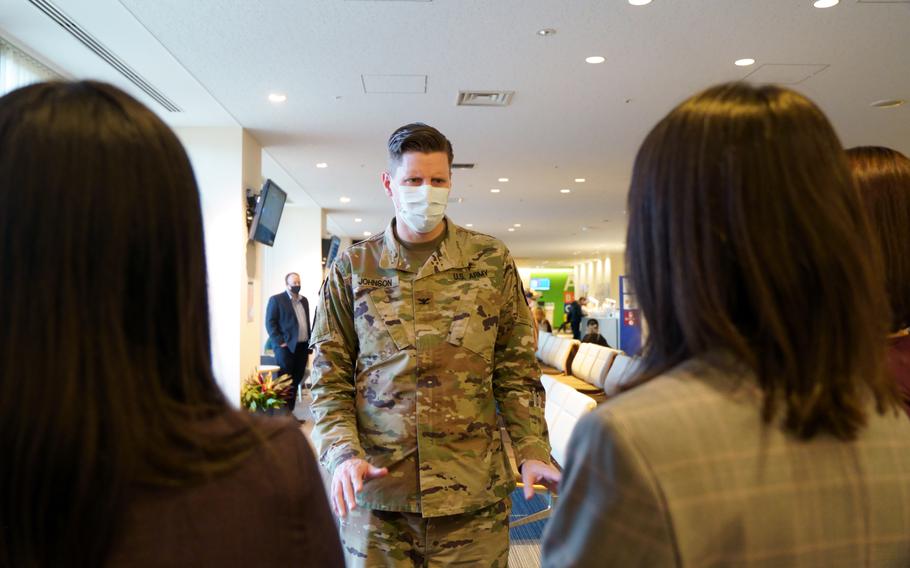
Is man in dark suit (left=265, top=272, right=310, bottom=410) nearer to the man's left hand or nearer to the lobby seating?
the lobby seating

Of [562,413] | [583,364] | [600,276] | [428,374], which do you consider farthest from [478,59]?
[600,276]

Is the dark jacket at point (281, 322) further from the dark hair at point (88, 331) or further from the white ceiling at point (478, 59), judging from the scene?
the dark hair at point (88, 331)

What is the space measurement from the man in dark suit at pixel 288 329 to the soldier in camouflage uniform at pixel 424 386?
23.8ft

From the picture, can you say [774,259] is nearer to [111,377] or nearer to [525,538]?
[111,377]

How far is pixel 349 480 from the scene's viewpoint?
4.84 feet

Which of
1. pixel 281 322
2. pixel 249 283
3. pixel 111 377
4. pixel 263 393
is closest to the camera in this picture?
pixel 111 377

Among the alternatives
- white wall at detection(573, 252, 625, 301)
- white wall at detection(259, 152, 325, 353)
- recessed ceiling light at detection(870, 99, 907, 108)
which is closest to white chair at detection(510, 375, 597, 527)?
recessed ceiling light at detection(870, 99, 907, 108)

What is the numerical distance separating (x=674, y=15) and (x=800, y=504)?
14.3ft

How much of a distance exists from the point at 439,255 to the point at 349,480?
59cm

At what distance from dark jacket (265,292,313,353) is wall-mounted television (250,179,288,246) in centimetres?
98

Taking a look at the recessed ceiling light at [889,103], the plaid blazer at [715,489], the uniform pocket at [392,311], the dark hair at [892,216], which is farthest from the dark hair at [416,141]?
the recessed ceiling light at [889,103]

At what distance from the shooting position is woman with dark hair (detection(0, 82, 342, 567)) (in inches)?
23.7

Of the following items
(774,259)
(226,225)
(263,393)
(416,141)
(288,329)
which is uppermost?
(226,225)

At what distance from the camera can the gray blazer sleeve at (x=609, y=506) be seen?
662 millimetres
